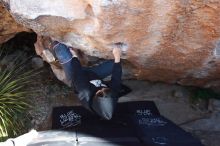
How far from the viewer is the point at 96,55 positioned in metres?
5.62

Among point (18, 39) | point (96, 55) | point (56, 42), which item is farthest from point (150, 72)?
point (18, 39)

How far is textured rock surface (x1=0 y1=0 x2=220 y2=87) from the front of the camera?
4699mm

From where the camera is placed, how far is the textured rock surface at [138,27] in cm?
470

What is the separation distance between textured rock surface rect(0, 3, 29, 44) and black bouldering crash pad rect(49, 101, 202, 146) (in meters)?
1.25

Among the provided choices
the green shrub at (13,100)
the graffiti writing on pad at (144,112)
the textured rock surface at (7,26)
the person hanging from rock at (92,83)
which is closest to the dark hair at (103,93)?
the person hanging from rock at (92,83)

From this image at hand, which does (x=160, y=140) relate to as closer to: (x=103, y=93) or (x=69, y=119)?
(x=103, y=93)

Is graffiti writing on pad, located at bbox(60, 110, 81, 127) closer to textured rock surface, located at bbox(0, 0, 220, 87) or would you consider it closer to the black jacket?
Result: the black jacket

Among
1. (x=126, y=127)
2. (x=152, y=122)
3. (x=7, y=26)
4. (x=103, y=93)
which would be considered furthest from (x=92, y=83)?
(x=7, y=26)

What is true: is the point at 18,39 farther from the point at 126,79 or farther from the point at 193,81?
the point at 193,81

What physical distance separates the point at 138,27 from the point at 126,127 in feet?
4.75

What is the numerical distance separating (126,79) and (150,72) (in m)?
0.48

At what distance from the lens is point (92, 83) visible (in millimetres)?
5332

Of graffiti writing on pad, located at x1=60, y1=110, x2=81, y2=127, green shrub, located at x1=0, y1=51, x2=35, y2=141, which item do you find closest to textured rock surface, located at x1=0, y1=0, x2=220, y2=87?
graffiti writing on pad, located at x1=60, y1=110, x2=81, y2=127

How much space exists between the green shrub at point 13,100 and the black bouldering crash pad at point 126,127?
0.51m
